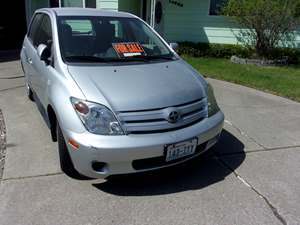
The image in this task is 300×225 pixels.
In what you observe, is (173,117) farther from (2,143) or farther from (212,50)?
(212,50)

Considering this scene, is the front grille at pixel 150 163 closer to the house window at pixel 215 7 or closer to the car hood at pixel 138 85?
the car hood at pixel 138 85

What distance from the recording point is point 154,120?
9.52ft

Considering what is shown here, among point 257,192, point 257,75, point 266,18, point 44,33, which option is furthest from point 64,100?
point 266,18

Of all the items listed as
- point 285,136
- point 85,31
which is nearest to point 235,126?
point 285,136

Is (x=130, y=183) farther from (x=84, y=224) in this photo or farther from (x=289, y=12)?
(x=289, y=12)

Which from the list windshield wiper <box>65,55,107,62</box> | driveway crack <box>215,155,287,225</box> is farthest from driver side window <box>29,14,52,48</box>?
driveway crack <box>215,155,287,225</box>

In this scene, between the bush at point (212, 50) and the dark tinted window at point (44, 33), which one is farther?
the bush at point (212, 50)

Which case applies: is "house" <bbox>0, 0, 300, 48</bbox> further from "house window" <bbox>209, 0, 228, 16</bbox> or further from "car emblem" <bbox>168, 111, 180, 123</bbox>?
"car emblem" <bbox>168, 111, 180, 123</bbox>

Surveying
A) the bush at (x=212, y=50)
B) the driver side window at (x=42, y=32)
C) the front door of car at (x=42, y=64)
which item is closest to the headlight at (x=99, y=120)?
the front door of car at (x=42, y=64)

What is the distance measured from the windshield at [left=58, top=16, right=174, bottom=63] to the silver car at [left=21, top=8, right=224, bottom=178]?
0.01 m

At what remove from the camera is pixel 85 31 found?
4.07m

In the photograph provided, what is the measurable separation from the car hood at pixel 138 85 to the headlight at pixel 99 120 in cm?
A: 6

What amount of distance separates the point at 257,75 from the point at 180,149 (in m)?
5.89

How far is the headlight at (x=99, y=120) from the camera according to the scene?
2.81 meters
